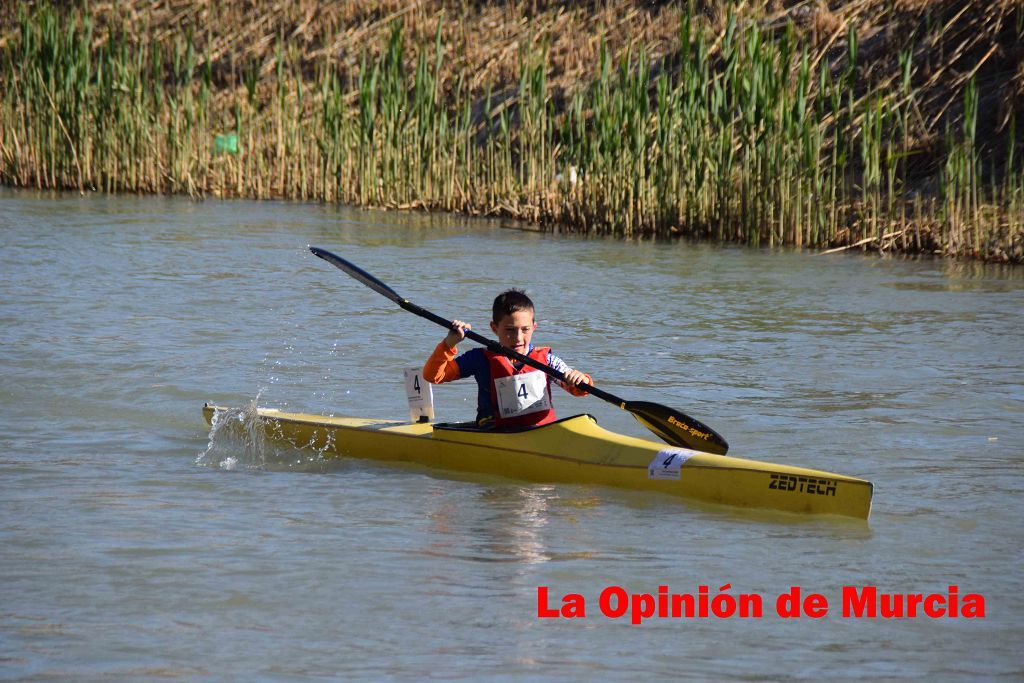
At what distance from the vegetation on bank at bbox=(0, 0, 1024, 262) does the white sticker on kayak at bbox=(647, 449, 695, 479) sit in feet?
23.5

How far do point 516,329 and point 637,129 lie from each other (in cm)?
764

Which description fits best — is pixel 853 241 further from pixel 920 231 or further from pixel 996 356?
pixel 996 356

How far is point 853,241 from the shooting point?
516 inches

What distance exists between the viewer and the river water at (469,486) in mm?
3729

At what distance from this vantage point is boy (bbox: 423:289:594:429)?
5.90m

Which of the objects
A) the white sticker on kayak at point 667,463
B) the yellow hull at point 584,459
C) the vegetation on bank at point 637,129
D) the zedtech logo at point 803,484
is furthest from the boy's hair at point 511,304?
Result: the vegetation on bank at point 637,129

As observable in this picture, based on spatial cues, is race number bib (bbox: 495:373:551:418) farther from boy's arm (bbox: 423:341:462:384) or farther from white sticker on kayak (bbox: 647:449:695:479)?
white sticker on kayak (bbox: 647:449:695:479)

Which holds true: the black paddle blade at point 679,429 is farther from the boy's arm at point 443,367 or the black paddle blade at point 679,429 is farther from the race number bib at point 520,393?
the boy's arm at point 443,367

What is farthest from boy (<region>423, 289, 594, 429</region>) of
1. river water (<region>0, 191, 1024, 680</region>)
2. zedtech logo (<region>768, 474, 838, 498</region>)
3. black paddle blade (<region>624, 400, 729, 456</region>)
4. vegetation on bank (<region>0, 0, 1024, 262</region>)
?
vegetation on bank (<region>0, 0, 1024, 262</region>)

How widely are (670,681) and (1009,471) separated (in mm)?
2855

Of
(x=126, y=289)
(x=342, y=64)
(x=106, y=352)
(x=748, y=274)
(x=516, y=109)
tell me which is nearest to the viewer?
(x=106, y=352)

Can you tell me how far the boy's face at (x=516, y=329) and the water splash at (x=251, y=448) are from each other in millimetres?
920

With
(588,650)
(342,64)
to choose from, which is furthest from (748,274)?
(342,64)

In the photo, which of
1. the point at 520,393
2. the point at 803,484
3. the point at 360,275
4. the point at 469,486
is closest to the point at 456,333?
the point at 520,393
